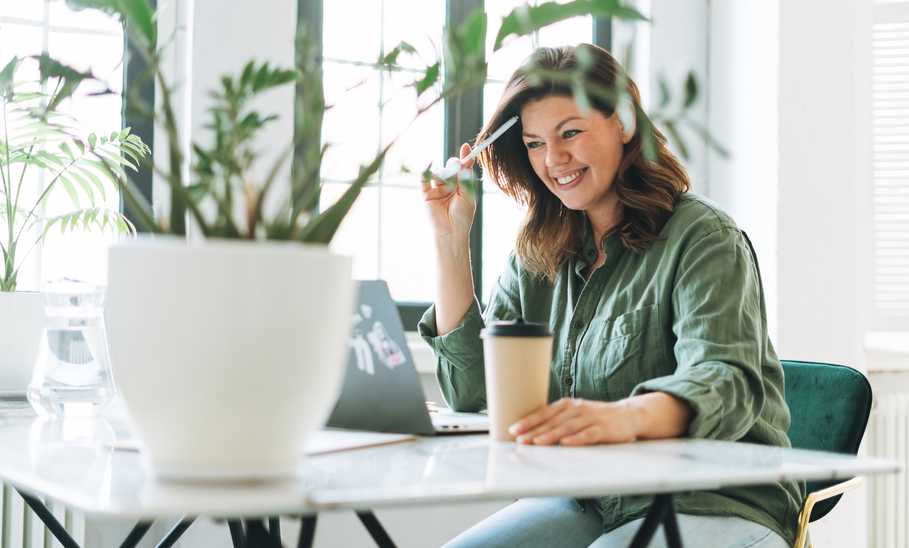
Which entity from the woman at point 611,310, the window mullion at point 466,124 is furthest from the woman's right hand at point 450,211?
the window mullion at point 466,124

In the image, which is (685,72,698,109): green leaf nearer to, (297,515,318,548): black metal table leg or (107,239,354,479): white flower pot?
(107,239,354,479): white flower pot

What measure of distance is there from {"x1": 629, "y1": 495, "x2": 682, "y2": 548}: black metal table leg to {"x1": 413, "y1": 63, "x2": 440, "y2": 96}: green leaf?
1.37ft

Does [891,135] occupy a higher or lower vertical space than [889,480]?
higher

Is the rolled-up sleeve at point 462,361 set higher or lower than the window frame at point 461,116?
lower

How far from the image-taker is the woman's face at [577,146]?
1750mm

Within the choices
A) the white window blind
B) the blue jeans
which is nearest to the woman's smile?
the blue jeans

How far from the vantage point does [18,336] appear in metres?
1.74

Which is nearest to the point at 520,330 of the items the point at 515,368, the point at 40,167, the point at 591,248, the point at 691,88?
the point at 515,368

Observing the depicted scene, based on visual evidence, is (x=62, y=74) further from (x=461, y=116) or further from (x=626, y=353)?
(x=461, y=116)

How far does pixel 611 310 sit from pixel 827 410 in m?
0.47

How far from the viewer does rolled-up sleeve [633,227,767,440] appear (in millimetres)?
1226

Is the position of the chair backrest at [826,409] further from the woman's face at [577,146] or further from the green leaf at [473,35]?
the green leaf at [473,35]

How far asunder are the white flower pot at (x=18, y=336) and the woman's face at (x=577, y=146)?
36.2 inches

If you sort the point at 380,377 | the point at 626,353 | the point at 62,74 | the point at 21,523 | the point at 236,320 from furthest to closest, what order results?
the point at 21,523 → the point at 626,353 → the point at 380,377 → the point at 62,74 → the point at 236,320
